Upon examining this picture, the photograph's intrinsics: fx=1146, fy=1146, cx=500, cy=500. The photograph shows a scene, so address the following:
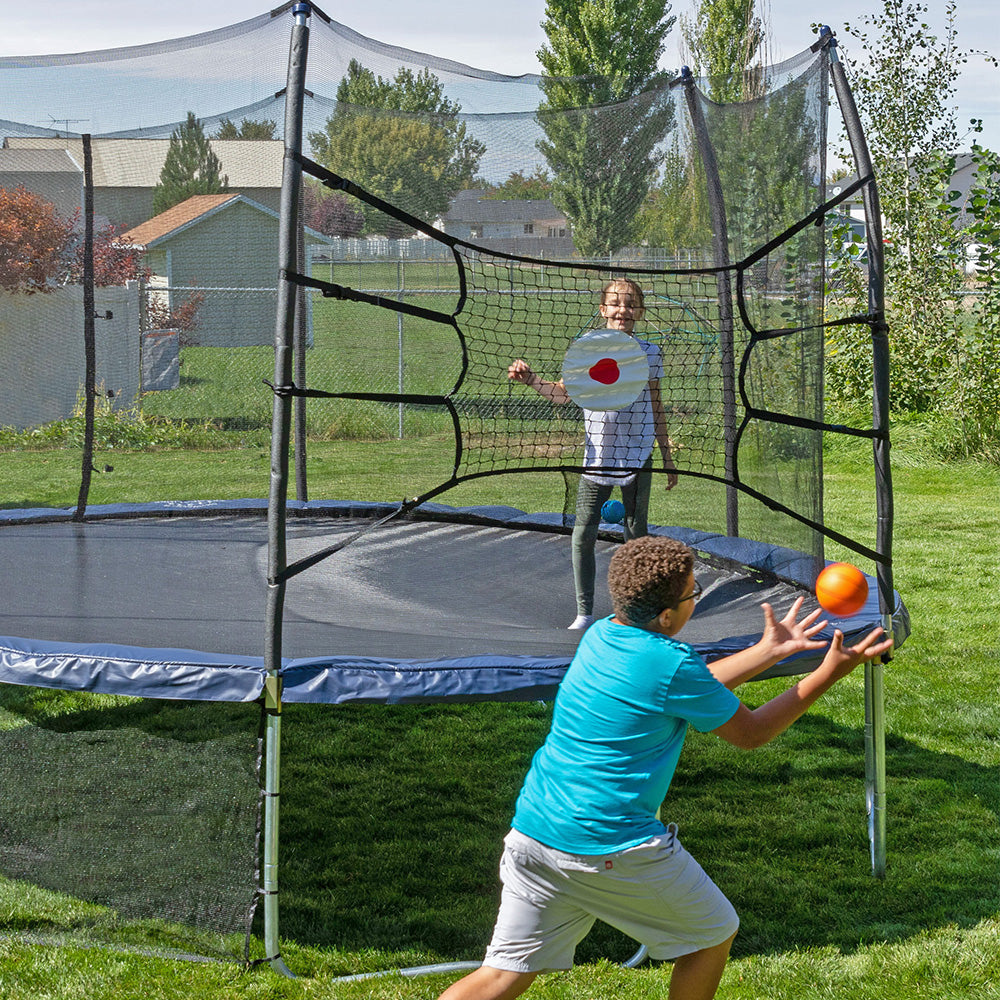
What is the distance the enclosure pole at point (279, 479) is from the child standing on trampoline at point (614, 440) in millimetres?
1047

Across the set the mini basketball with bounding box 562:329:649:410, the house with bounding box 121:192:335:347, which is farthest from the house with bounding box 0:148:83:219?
the mini basketball with bounding box 562:329:649:410

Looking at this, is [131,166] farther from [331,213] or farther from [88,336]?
[88,336]

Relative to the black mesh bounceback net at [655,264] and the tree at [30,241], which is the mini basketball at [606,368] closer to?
the black mesh bounceback net at [655,264]

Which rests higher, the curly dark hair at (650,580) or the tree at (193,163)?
the tree at (193,163)

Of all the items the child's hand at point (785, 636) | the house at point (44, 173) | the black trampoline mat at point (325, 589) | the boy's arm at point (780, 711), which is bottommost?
the black trampoline mat at point (325, 589)

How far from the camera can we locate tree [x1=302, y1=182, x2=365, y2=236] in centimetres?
338

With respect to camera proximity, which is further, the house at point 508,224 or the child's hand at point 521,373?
the house at point 508,224

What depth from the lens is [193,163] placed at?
132 inches

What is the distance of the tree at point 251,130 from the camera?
3350 millimetres

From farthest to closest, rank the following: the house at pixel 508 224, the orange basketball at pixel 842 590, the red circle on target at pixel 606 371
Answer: the house at pixel 508 224
the red circle on target at pixel 606 371
the orange basketball at pixel 842 590

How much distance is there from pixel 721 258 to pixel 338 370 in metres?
1.41

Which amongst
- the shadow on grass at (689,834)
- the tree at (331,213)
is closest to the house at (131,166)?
the tree at (331,213)

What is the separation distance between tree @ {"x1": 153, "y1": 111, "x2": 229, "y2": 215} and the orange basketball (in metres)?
2.08

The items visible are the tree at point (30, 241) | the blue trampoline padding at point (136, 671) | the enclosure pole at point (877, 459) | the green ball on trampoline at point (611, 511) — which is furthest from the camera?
the tree at point (30, 241)
